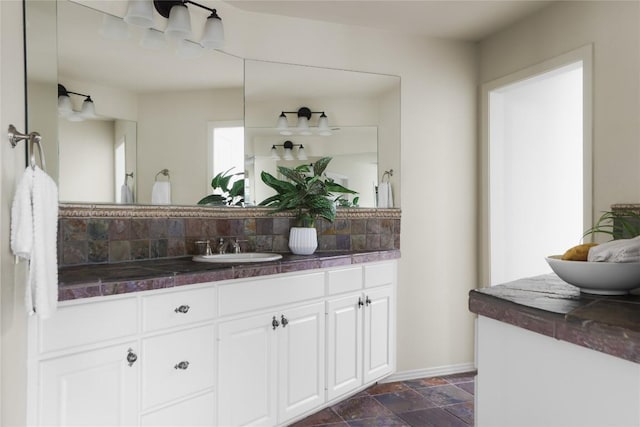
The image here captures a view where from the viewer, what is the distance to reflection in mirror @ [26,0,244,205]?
2037mm

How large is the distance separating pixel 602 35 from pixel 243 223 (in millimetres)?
2259

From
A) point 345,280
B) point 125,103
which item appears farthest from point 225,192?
point 345,280

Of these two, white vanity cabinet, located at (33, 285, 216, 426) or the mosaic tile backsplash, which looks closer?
white vanity cabinet, located at (33, 285, 216, 426)

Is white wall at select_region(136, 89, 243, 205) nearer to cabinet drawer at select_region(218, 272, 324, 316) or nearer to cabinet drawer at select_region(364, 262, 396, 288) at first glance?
cabinet drawer at select_region(218, 272, 324, 316)

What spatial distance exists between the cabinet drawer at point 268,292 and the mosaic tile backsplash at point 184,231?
512 millimetres

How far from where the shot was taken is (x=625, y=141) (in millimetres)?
2396

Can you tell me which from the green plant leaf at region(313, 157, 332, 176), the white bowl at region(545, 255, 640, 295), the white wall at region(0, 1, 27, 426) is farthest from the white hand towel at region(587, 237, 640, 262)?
the green plant leaf at region(313, 157, 332, 176)

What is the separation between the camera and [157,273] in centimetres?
184

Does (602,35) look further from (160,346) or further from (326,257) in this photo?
(160,346)

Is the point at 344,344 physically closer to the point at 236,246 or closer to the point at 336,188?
the point at 236,246

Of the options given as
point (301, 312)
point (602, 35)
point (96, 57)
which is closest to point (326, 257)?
point (301, 312)

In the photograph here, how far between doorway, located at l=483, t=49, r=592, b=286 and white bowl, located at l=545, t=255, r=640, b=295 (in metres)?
2.19

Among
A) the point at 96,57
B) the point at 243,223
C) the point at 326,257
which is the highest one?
the point at 96,57

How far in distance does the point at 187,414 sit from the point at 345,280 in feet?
3.65
